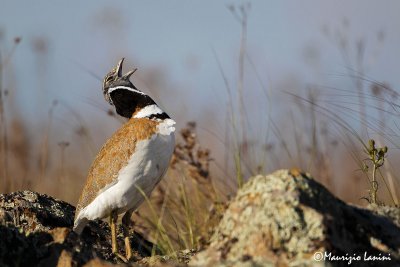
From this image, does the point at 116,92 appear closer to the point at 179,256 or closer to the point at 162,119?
the point at 162,119

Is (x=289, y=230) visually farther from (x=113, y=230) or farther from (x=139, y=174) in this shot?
(x=113, y=230)

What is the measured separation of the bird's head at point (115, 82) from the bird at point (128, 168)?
1.12 feet

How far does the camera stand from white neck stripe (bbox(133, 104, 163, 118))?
5.64 metres

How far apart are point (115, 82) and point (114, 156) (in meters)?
0.99

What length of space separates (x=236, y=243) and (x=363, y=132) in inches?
109

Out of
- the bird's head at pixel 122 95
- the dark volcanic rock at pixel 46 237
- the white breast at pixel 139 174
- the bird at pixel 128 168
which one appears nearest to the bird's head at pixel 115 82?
the bird's head at pixel 122 95

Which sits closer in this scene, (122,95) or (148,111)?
(148,111)

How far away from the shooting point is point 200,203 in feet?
21.0

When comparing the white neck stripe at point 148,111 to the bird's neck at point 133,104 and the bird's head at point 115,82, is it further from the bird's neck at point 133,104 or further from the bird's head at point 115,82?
the bird's head at point 115,82

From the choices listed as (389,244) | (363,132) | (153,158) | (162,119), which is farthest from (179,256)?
(363,132)

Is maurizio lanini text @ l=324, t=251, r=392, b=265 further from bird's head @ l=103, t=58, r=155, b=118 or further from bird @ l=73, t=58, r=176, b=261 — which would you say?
bird's head @ l=103, t=58, r=155, b=118

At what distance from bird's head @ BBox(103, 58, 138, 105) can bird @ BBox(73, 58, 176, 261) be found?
1.12 feet

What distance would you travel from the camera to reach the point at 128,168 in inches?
209

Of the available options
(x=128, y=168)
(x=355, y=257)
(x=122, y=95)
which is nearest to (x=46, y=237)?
(x=128, y=168)
